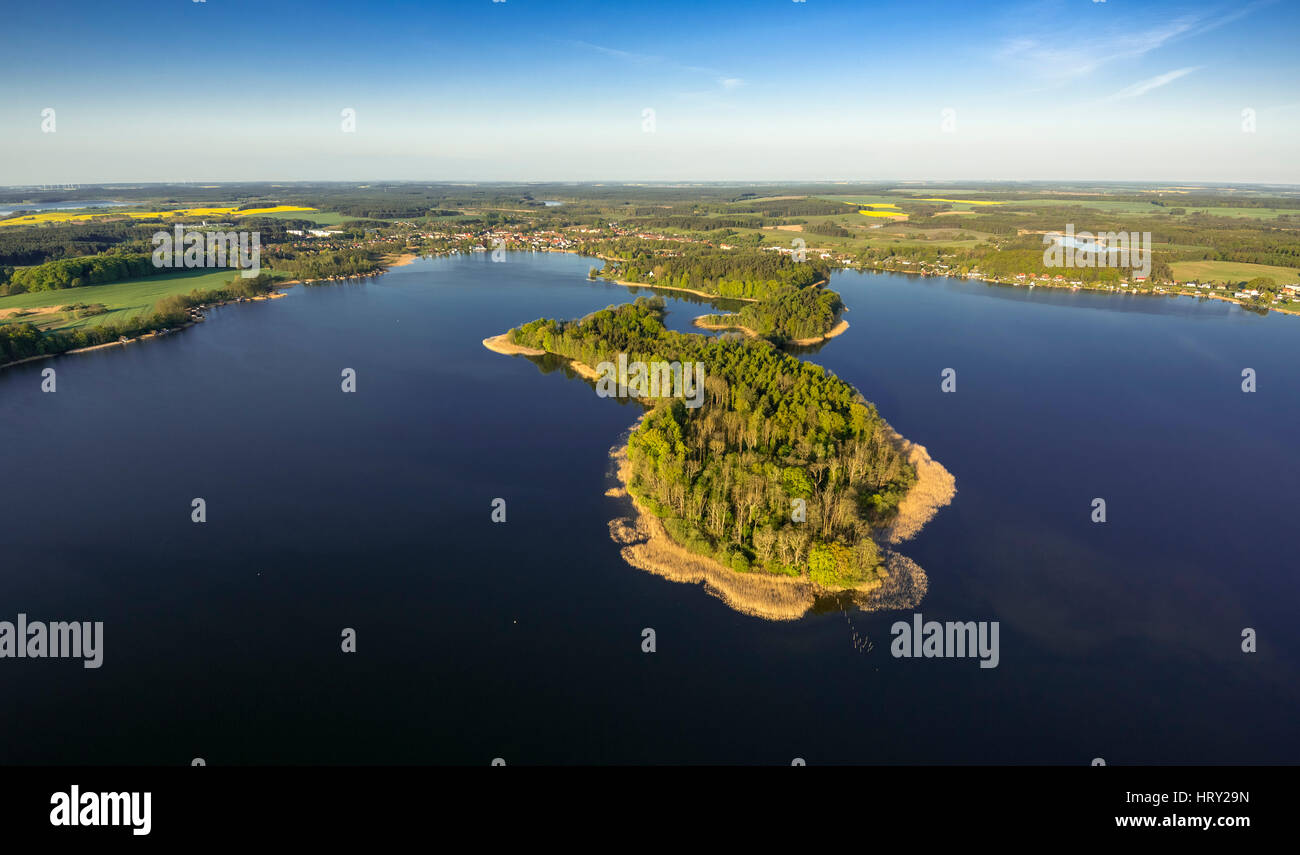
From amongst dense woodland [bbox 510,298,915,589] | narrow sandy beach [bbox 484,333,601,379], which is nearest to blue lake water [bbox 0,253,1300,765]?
dense woodland [bbox 510,298,915,589]

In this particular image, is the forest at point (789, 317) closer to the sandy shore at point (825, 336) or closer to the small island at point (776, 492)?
the sandy shore at point (825, 336)

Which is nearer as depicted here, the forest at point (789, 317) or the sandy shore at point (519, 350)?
the sandy shore at point (519, 350)

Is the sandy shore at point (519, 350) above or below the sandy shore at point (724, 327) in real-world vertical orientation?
below

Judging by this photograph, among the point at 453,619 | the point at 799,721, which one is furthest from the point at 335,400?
the point at 799,721

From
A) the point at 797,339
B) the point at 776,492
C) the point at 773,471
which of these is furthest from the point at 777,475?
the point at 797,339

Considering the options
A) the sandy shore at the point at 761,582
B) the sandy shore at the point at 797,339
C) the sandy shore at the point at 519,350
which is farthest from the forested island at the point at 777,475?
the sandy shore at the point at 797,339
